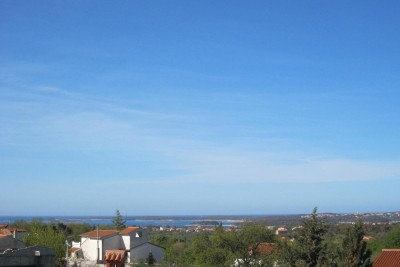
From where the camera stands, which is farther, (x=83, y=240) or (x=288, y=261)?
(x=83, y=240)

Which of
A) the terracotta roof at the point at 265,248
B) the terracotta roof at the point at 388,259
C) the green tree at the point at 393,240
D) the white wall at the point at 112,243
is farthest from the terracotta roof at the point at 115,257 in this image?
the green tree at the point at 393,240

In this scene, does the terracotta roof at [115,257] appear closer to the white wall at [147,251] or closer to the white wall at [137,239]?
the white wall at [147,251]

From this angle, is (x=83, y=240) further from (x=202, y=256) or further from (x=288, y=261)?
(x=288, y=261)

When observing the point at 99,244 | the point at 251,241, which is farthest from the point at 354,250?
the point at 99,244

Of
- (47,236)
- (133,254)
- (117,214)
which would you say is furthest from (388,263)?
(117,214)

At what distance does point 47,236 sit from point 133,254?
71.2 ft

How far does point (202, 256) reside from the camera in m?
52.7

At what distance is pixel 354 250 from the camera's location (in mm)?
34875

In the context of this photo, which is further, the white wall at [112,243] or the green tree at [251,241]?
the white wall at [112,243]

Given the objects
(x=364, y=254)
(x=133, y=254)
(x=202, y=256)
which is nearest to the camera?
(x=364, y=254)

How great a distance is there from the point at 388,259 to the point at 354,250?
384 inches

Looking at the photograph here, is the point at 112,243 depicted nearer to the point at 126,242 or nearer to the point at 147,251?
the point at 126,242

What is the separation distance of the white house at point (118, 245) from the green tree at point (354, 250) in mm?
33649

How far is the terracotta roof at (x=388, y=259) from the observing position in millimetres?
42188
